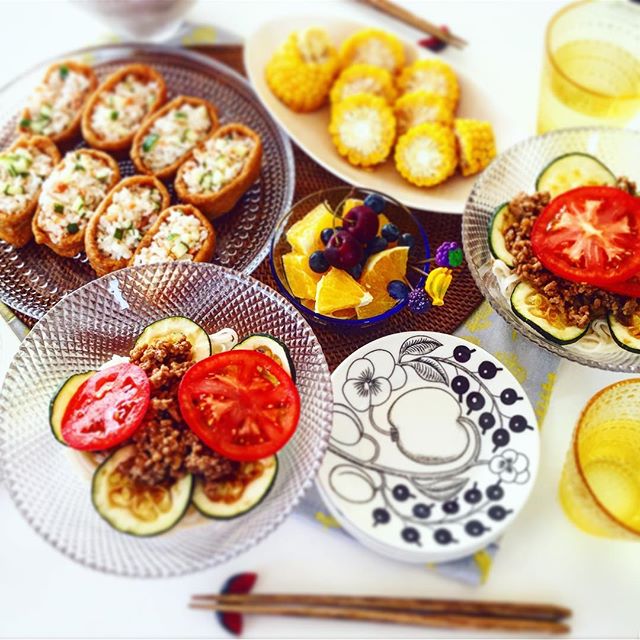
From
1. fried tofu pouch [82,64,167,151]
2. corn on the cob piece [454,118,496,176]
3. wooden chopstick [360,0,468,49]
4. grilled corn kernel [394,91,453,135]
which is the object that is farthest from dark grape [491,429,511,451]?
wooden chopstick [360,0,468,49]

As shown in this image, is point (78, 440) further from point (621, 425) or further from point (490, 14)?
point (490, 14)

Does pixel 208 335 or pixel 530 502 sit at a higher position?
pixel 208 335

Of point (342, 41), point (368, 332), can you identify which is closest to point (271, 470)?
point (368, 332)

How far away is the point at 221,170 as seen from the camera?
264 centimetres

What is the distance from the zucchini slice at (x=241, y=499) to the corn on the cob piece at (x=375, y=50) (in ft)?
6.47

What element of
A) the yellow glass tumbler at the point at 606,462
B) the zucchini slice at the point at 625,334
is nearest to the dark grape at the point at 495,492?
the yellow glass tumbler at the point at 606,462

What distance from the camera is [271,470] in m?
1.92

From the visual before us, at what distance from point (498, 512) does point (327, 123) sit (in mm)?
1877

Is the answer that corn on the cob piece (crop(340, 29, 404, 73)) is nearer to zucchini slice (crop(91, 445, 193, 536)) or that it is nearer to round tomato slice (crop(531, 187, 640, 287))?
round tomato slice (crop(531, 187, 640, 287))

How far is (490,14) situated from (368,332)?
2.11 m

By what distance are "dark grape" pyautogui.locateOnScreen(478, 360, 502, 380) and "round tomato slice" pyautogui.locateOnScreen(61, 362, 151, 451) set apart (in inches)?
44.1

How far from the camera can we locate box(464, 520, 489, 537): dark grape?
192cm

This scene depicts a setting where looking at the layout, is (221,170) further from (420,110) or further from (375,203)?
(420,110)

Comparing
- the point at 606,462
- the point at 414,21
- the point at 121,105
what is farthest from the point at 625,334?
the point at 121,105
